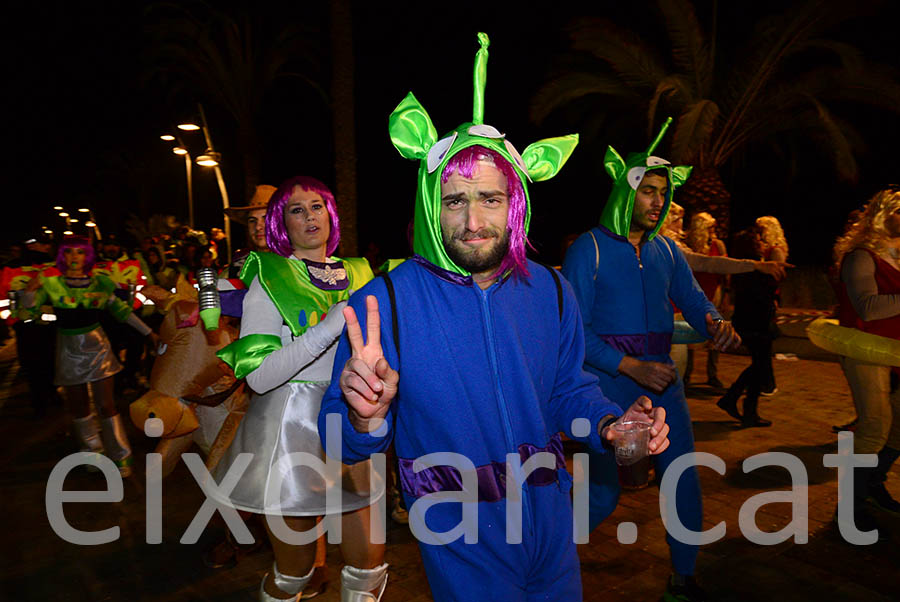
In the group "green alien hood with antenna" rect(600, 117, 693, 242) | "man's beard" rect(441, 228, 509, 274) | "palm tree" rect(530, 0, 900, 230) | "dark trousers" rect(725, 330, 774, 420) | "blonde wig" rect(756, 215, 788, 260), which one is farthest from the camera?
"palm tree" rect(530, 0, 900, 230)

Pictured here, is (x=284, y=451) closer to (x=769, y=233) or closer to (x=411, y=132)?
(x=411, y=132)

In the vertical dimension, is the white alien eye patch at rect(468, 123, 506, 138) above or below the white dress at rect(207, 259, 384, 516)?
above

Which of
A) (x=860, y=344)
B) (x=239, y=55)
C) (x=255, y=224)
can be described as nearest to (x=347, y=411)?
(x=255, y=224)

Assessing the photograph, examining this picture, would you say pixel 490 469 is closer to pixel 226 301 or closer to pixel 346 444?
pixel 346 444

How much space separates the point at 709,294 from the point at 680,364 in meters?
1.29

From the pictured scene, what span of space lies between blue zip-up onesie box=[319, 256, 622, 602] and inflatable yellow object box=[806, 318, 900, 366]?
10.6ft

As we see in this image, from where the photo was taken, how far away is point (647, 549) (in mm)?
4289

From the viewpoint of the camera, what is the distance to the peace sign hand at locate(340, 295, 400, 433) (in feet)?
5.77

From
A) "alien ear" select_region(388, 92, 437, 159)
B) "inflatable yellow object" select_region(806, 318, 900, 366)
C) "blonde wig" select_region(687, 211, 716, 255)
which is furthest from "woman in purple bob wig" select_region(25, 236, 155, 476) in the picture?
"blonde wig" select_region(687, 211, 716, 255)

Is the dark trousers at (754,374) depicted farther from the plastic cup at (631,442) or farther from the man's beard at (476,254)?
the man's beard at (476,254)

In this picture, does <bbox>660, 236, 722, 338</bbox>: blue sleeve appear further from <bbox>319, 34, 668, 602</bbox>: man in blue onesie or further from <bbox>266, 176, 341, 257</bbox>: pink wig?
<bbox>266, 176, 341, 257</bbox>: pink wig

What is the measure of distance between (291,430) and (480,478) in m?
1.20

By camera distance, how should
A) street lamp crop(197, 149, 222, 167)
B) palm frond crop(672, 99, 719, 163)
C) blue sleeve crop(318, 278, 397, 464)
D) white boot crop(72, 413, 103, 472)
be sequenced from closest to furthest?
blue sleeve crop(318, 278, 397, 464) < white boot crop(72, 413, 103, 472) < palm frond crop(672, 99, 719, 163) < street lamp crop(197, 149, 222, 167)

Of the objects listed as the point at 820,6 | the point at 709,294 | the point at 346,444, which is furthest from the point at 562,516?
the point at 820,6
